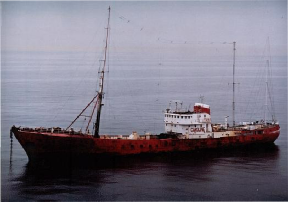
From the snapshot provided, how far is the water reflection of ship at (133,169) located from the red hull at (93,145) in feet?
1.97

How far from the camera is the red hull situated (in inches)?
1241

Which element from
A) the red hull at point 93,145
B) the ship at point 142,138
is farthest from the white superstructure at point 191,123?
the red hull at point 93,145

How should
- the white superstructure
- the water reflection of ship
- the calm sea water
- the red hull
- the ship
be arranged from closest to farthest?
1. the calm sea water
2. the water reflection of ship
3. the red hull
4. the ship
5. the white superstructure

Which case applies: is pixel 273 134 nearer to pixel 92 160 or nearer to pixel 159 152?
pixel 159 152

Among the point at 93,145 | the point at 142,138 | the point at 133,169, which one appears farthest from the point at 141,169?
the point at 142,138

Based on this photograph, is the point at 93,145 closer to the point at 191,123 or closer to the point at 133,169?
the point at 133,169

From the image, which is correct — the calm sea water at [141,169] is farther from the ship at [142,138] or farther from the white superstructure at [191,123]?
the white superstructure at [191,123]

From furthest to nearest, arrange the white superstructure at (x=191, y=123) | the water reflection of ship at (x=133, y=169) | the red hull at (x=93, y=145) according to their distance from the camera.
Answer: the white superstructure at (x=191, y=123) → the red hull at (x=93, y=145) → the water reflection of ship at (x=133, y=169)

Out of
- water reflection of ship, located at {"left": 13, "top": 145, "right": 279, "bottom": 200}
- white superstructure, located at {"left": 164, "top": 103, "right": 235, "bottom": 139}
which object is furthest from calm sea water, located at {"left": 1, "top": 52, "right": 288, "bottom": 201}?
white superstructure, located at {"left": 164, "top": 103, "right": 235, "bottom": 139}

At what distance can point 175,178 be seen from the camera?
93.5 feet

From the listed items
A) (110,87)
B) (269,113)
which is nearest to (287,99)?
(269,113)

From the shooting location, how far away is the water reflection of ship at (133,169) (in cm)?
2619

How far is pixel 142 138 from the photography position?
35094 mm

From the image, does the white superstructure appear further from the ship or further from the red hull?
the red hull
